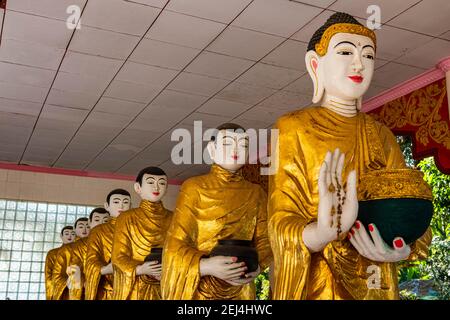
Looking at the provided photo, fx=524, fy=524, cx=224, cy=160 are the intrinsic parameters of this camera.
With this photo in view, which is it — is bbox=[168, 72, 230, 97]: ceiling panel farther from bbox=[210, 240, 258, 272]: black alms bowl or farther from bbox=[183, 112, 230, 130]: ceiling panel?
bbox=[210, 240, 258, 272]: black alms bowl

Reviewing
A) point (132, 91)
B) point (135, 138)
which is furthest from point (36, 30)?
point (135, 138)

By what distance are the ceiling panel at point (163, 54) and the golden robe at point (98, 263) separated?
1218 millimetres

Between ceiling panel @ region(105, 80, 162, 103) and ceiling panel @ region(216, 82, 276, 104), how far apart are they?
1.90ft

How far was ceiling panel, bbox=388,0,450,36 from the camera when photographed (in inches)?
122

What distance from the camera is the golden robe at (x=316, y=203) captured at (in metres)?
1.43

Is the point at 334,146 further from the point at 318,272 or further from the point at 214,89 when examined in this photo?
the point at 214,89

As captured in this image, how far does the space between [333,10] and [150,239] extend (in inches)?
68.2

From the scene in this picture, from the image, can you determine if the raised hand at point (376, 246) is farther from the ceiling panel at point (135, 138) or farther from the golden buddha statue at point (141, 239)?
the ceiling panel at point (135, 138)

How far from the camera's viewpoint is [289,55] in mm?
3744

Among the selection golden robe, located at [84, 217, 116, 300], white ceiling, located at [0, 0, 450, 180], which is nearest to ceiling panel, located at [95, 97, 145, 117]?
white ceiling, located at [0, 0, 450, 180]

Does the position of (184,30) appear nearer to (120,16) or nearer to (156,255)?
(120,16)

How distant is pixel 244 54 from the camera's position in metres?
3.74

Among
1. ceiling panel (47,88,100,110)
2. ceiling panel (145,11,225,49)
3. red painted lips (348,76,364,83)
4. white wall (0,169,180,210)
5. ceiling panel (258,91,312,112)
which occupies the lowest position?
red painted lips (348,76,364,83)
